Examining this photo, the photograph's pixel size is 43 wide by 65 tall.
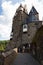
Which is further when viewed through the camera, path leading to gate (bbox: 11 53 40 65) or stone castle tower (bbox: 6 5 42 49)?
stone castle tower (bbox: 6 5 42 49)

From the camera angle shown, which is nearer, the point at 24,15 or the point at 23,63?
the point at 23,63

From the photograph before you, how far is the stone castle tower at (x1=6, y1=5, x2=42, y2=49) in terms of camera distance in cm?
5891

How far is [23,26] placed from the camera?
205ft

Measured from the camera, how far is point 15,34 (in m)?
64.8

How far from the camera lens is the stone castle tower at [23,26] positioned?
193ft

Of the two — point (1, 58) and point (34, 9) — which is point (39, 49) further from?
point (34, 9)

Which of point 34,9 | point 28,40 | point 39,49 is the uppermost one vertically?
point 34,9

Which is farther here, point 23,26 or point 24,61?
point 23,26

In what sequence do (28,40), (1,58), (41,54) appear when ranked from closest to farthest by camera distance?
(41,54) → (1,58) → (28,40)

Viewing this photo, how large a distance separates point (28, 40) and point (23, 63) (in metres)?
32.8

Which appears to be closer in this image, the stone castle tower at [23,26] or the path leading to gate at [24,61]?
the path leading to gate at [24,61]

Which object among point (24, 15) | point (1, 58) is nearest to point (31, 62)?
point (1, 58)

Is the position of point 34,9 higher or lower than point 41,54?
higher

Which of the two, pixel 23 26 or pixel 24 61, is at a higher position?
pixel 23 26
